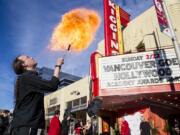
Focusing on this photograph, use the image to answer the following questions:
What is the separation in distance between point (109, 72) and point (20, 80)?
14179 mm

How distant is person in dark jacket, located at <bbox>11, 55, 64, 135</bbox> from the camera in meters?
3.69

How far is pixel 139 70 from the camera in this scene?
17188 mm

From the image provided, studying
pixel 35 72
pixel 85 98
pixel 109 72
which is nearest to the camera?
pixel 35 72

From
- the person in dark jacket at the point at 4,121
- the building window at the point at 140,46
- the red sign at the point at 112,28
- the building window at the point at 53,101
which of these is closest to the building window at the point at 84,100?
the building window at the point at 53,101

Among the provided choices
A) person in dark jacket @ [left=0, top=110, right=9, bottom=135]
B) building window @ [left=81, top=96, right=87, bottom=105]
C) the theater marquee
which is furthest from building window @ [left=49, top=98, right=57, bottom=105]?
person in dark jacket @ [left=0, top=110, right=9, bottom=135]

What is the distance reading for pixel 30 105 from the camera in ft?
12.6

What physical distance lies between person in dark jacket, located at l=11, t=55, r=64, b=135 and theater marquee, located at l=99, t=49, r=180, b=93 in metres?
13.4

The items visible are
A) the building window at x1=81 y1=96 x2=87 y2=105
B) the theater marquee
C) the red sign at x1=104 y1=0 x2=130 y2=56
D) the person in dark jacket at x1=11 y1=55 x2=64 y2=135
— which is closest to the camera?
the person in dark jacket at x1=11 y1=55 x2=64 y2=135

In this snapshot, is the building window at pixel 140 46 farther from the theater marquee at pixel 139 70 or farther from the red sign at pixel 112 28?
the theater marquee at pixel 139 70

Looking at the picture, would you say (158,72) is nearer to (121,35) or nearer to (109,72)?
(109,72)

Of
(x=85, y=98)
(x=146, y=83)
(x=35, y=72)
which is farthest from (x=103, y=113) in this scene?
(x=35, y=72)

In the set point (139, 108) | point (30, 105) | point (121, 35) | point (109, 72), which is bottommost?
point (30, 105)

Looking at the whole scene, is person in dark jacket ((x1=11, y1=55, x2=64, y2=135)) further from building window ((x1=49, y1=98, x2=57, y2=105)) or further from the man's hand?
building window ((x1=49, y1=98, x2=57, y2=105))

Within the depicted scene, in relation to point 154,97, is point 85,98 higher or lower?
higher
